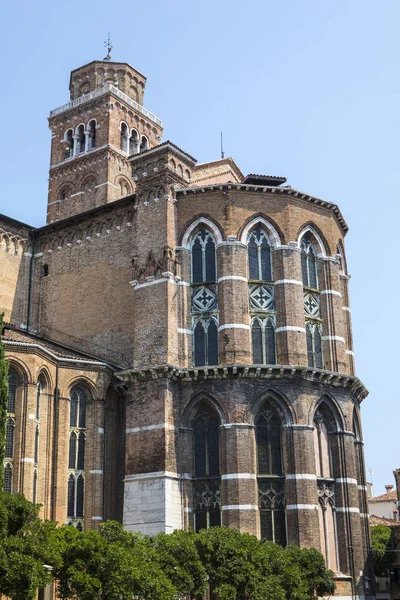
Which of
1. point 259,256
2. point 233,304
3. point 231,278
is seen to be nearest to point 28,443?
point 233,304

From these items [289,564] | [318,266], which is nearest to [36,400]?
[289,564]

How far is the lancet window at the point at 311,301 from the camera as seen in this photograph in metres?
34.1

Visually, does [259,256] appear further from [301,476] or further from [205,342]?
[301,476]

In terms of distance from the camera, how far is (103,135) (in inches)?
2186

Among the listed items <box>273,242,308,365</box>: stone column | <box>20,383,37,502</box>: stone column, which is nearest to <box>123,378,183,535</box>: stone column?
<box>20,383,37,502</box>: stone column

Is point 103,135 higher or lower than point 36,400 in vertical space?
higher

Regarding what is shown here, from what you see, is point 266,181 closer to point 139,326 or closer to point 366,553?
point 139,326

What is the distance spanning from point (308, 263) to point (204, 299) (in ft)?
16.7

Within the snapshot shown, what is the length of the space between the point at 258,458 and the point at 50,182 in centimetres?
3252

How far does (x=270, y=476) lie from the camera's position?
102ft

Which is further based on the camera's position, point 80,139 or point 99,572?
point 80,139

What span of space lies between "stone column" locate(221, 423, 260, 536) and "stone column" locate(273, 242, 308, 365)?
351 centimetres

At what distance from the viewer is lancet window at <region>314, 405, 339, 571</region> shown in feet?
104

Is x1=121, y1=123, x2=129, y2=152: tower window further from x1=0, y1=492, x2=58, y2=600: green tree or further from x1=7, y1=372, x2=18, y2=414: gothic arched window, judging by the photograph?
x1=0, y1=492, x2=58, y2=600: green tree
